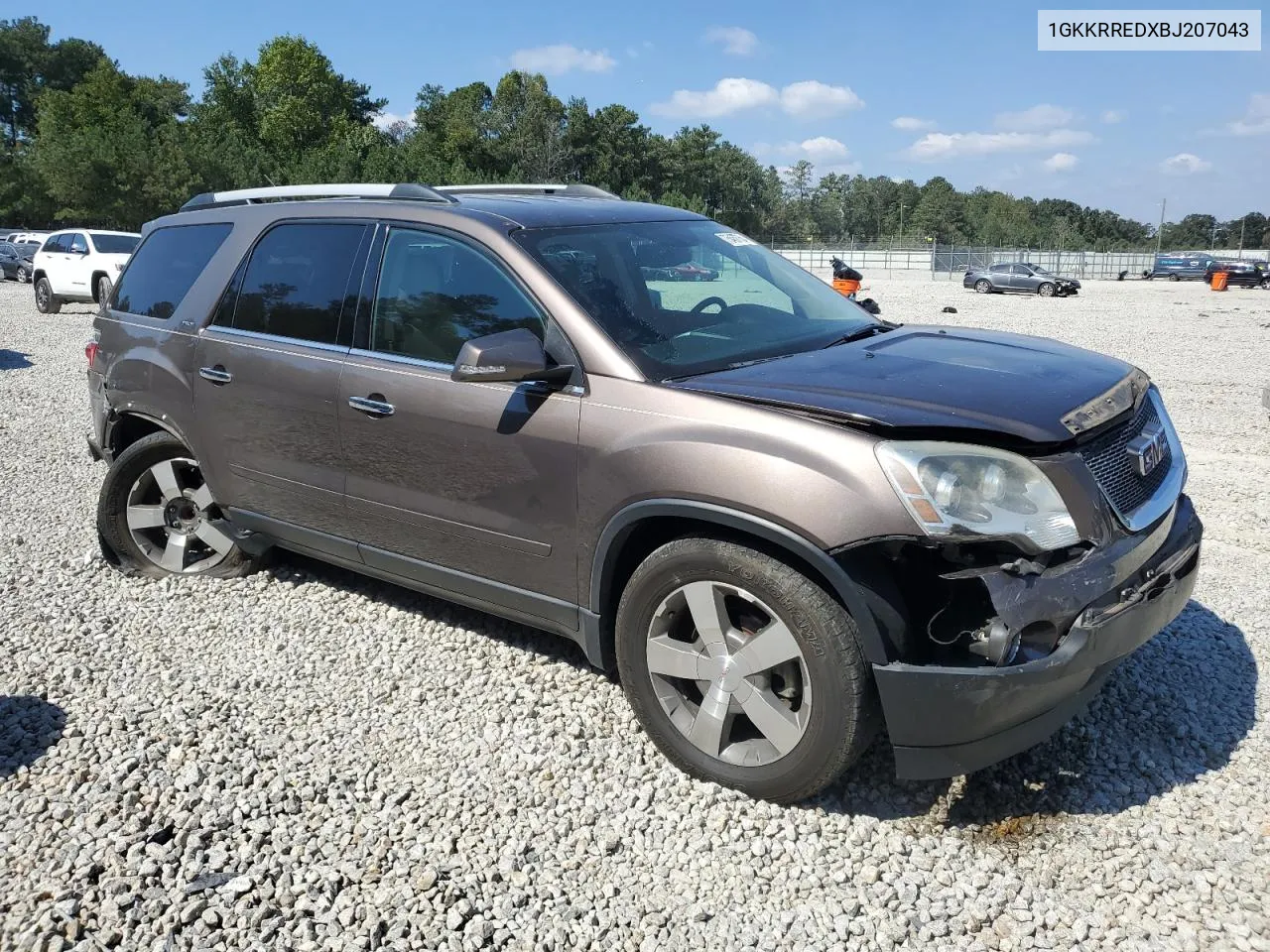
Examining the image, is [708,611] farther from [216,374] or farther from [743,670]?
[216,374]

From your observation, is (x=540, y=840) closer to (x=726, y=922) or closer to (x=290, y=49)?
(x=726, y=922)

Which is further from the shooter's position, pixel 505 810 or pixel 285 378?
pixel 285 378

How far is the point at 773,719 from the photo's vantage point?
2971mm

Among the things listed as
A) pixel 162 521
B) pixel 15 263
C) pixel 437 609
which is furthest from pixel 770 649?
pixel 15 263

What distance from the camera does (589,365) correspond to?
3291 millimetres

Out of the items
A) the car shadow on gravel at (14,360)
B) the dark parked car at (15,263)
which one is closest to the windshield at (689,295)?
the car shadow on gravel at (14,360)

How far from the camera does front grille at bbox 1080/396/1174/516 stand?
2.85 meters

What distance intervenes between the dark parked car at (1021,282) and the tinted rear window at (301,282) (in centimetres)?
3671

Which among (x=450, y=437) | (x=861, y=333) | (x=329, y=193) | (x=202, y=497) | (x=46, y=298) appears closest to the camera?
(x=450, y=437)

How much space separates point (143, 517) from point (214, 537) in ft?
1.42

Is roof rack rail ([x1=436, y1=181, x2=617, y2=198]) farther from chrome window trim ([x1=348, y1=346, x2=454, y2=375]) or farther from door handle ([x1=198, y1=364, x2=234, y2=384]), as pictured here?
door handle ([x1=198, y1=364, x2=234, y2=384])

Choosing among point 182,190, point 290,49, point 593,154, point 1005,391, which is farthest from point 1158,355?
point 290,49

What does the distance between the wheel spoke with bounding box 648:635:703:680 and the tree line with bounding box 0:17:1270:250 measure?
51.6 metres

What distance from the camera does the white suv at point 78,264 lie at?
20594mm
